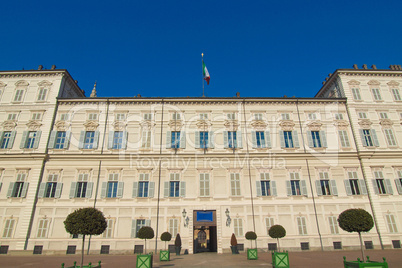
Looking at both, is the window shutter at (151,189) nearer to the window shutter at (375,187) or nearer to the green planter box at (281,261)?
the green planter box at (281,261)

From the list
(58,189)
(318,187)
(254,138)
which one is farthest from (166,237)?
(318,187)

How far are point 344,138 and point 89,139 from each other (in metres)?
29.2

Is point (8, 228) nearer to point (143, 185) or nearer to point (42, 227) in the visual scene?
point (42, 227)

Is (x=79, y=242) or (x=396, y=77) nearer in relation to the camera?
(x=79, y=242)

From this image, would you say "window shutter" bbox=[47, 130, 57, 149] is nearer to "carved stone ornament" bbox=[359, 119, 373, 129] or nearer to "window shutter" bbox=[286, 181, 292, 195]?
"window shutter" bbox=[286, 181, 292, 195]

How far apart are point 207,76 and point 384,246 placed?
A: 26.6 m

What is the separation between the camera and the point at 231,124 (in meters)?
28.9

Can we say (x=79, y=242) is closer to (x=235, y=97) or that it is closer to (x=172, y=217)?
(x=172, y=217)

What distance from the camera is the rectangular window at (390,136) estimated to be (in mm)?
28297

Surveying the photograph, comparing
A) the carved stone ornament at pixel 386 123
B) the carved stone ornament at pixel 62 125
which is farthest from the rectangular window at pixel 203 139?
the carved stone ornament at pixel 386 123

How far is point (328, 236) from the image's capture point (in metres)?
24.8

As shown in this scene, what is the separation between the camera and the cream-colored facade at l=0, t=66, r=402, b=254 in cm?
2486

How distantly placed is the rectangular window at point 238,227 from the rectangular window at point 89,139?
17.6 meters

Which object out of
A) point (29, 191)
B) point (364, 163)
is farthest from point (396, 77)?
point (29, 191)
